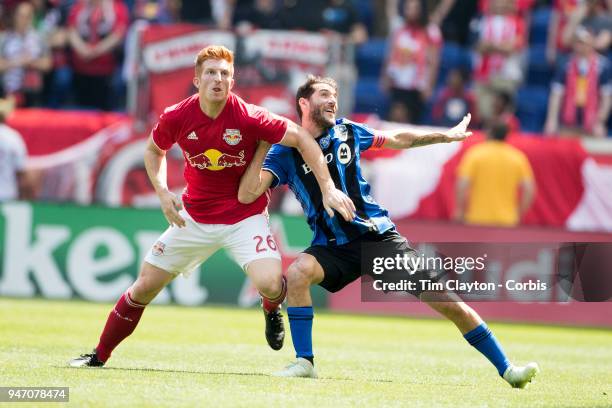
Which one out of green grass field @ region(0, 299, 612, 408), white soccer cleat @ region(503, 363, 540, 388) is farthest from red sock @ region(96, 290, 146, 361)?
white soccer cleat @ region(503, 363, 540, 388)

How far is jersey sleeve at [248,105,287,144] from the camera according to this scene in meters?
8.24

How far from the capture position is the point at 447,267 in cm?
934

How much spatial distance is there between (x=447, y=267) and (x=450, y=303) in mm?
1270

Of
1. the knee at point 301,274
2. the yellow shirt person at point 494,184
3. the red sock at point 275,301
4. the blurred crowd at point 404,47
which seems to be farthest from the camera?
the blurred crowd at point 404,47

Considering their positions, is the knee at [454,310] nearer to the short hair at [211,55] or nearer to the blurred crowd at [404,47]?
the short hair at [211,55]

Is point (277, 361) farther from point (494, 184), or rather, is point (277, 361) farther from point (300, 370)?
point (494, 184)

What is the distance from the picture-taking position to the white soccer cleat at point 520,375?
7.94m

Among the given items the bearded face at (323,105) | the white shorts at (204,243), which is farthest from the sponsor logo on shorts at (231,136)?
the white shorts at (204,243)

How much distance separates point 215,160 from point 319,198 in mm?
813

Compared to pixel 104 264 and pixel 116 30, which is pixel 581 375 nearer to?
pixel 104 264

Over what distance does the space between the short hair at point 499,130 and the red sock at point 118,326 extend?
8.58 meters

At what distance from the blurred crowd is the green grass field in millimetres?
5067

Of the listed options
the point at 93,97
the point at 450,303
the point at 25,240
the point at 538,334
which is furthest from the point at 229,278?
the point at 450,303

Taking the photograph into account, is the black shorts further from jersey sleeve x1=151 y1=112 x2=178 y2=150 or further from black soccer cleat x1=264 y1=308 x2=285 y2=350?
jersey sleeve x1=151 y1=112 x2=178 y2=150
